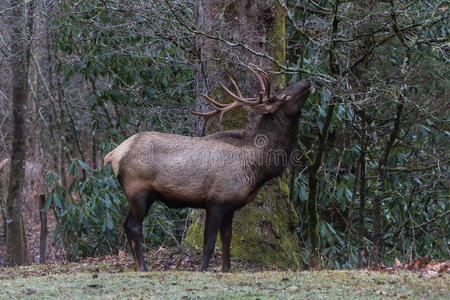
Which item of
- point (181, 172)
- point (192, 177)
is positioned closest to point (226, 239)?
point (192, 177)

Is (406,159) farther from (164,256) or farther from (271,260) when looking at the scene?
(164,256)

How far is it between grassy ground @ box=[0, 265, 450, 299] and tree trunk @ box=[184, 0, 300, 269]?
1962mm

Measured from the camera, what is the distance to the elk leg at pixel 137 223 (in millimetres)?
8227

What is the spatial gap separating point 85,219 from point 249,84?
4870 millimetres

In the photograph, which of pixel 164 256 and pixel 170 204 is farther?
pixel 164 256

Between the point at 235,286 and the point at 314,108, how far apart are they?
6.00 meters

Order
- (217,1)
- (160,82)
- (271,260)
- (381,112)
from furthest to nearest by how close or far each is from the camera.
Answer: (160,82) → (381,112) → (217,1) → (271,260)

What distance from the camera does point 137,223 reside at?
27.2 feet

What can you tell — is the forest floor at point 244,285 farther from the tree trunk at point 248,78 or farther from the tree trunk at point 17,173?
the tree trunk at point 17,173

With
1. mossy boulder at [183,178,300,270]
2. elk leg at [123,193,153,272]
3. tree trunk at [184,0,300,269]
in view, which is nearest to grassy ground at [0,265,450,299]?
elk leg at [123,193,153,272]

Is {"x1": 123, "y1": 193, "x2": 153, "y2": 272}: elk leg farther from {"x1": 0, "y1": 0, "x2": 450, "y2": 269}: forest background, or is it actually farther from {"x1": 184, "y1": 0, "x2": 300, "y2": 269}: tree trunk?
{"x1": 0, "y1": 0, "x2": 450, "y2": 269}: forest background

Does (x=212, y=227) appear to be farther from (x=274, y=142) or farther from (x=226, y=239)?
(x=274, y=142)

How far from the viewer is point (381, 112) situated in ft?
40.9

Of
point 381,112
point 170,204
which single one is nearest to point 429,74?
point 381,112
